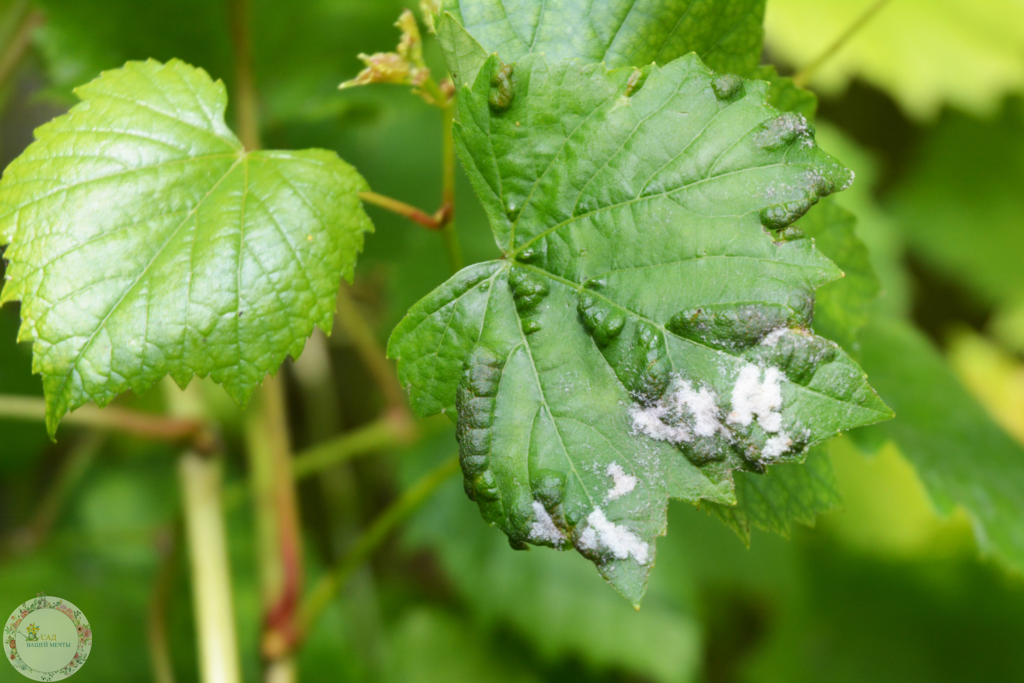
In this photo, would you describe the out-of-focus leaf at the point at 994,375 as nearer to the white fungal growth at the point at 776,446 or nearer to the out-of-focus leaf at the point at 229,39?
the out-of-focus leaf at the point at 229,39

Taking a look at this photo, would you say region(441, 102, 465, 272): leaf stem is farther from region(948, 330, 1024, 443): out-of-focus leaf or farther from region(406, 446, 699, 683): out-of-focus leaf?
region(948, 330, 1024, 443): out-of-focus leaf

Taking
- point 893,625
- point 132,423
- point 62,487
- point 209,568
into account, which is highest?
point 132,423

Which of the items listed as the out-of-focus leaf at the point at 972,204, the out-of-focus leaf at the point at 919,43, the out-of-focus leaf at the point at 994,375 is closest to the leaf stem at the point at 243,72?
the out-of-focus leaf at the point at 919,43

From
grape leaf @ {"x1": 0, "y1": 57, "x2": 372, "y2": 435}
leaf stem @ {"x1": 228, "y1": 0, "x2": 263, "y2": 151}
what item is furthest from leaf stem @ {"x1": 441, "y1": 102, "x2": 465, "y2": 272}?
leaf stem @ {"x1": 228, "y1": 0, "x2": 263, "y2": 151}

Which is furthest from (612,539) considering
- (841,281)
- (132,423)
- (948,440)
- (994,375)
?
(994,375)

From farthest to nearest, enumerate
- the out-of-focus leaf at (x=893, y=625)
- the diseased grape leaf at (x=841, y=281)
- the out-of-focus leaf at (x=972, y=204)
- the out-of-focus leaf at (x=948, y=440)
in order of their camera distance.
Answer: the out-of-focus leaf at (x=972, y=204)
the out-of-focus leaf at (x=893, y=625)
the out-of-focus leaf at (x=948, y=440)
the diseased grape leaf at (x=841, y=281)

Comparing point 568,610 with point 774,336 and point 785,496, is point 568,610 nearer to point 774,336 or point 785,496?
point 785,496
